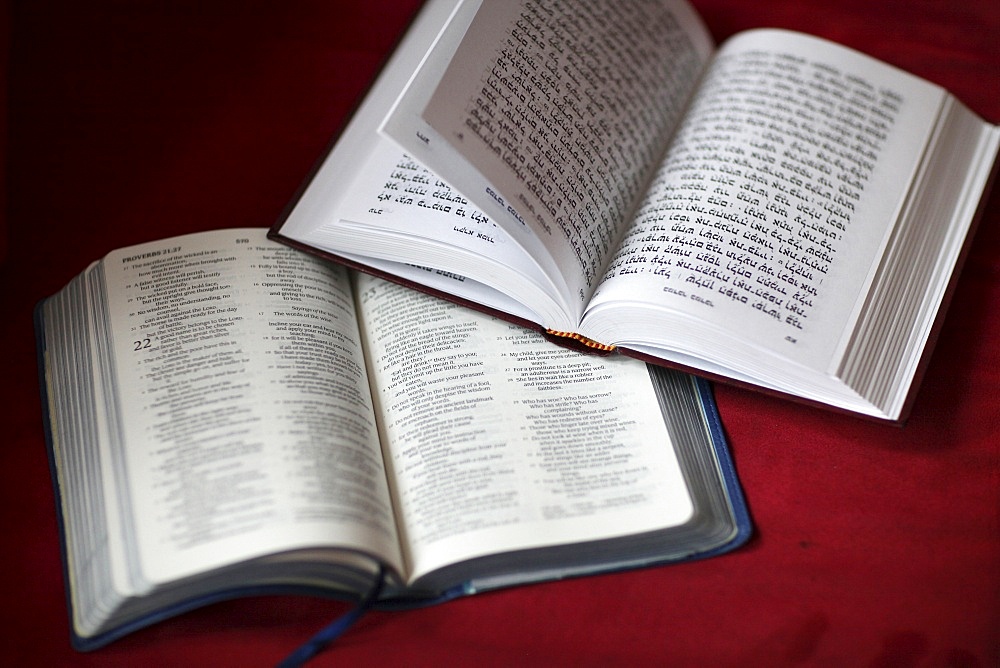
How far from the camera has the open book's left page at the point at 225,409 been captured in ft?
1.96

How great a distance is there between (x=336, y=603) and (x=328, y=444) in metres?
0.12

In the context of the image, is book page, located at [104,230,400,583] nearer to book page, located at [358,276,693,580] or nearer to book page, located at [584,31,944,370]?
book page, located at [358,276,693,580]

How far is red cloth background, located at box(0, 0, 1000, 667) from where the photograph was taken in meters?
0.64

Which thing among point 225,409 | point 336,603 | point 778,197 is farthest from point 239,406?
point 778,197

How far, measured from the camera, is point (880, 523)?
27.1 inches

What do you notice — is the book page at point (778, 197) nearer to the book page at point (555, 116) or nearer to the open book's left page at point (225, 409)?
the book page at point (555, 116)

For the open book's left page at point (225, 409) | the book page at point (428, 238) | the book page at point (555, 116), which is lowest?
the open book's left page at point (225, 409)

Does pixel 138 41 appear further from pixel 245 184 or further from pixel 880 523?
pixel 880 523

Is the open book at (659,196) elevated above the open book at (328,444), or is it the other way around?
the open book at (659,196)

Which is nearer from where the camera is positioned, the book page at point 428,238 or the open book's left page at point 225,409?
the open book's left page at point 225,409

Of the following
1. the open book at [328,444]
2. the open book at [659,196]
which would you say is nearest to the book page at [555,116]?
the open book at [659,196]

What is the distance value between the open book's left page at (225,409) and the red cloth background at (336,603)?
2.6 inches


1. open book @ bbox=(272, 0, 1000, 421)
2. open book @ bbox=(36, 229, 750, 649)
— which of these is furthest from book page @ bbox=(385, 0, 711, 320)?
open book @ bbox=(36, 229, 750, 649)

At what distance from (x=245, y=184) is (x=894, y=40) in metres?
0.76
